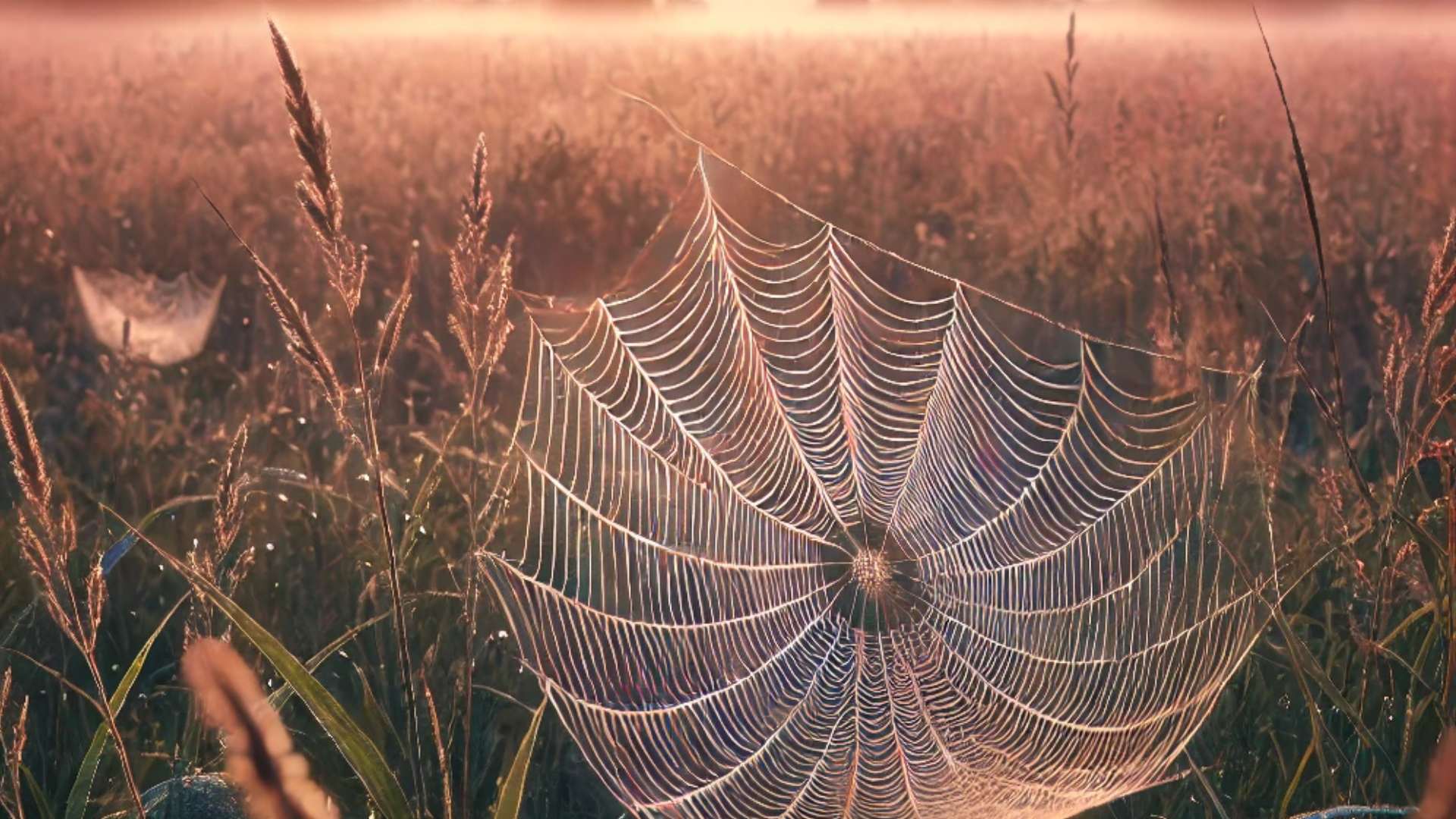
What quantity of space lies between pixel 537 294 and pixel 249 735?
Result: 281 cm

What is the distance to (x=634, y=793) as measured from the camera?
2098 millimetres

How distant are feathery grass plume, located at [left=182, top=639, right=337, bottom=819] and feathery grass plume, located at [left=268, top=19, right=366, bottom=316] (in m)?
0.65

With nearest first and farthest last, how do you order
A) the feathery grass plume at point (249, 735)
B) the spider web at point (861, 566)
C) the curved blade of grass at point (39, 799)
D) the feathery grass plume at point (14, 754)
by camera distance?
the feathery grass plume at point (249, 735), the feathery grass plume at point (14, 754), the curved blade of grass at point (39, 799), the spider web at point (861, 566)

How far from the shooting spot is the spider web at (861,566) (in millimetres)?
2182

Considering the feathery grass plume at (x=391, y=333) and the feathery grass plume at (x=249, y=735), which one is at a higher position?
the feathery grass plume at (x=249, y=735)

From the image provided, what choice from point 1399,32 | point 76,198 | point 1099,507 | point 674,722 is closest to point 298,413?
point 674,722

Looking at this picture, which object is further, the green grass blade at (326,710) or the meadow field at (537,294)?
the meadow field at (537,294)

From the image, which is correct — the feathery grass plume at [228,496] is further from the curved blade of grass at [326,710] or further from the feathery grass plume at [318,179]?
the feathery grass plume at [318,179]

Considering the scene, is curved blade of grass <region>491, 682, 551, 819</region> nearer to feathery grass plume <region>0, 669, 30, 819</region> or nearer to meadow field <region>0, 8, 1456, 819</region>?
meadow field <region>0, 8, 1456, 819</region>

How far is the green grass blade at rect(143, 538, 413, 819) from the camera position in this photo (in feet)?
4.74

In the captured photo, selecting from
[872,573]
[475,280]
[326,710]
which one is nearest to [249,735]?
[326,710]

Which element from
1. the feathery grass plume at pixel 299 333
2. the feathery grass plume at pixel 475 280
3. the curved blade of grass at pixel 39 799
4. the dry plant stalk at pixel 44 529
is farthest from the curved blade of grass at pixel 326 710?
the curved blade of grass at pixel 39 799

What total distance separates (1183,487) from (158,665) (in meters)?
1.93

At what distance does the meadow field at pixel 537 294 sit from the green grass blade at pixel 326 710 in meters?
0.05
